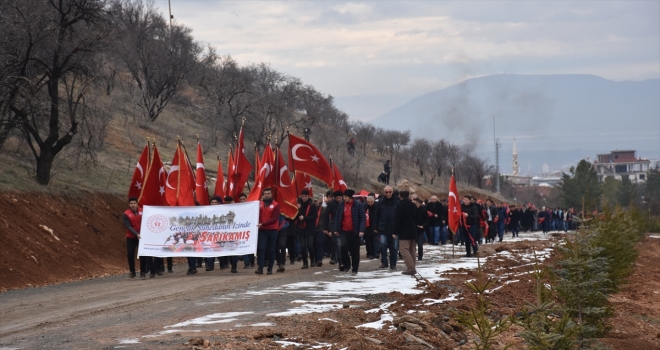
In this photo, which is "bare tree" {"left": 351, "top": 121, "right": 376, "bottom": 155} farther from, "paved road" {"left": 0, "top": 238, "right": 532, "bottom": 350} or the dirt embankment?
"paved road" {"left": 0, "top": 238, "right": 532, "bottom": 350}

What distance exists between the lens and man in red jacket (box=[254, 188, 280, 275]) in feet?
66.2

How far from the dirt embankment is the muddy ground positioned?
0.13 feet

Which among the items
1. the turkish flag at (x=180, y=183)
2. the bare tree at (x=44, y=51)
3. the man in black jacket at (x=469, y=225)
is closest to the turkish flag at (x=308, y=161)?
the turkish flag at (x=180, y=183)

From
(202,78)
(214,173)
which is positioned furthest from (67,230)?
(202,78)

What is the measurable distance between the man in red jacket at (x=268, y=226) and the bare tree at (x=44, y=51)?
7.91 metres

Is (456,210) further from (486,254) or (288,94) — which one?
(288,94)

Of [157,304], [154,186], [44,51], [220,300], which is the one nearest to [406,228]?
[220,300]

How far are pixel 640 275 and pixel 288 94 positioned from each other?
50405mm

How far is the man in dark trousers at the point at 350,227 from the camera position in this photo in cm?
2005

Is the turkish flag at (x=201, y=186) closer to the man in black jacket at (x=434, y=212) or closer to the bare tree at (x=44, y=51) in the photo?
the bare tree at (x=44, y=51)

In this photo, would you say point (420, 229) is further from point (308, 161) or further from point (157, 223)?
point (157, 223)

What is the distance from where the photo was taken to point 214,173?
45.5 meters

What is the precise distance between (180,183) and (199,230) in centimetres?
235

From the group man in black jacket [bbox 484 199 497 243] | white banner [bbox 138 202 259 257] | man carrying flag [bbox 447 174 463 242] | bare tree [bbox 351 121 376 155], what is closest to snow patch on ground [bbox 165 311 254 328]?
white banner [bbox 138 202 259 257]
